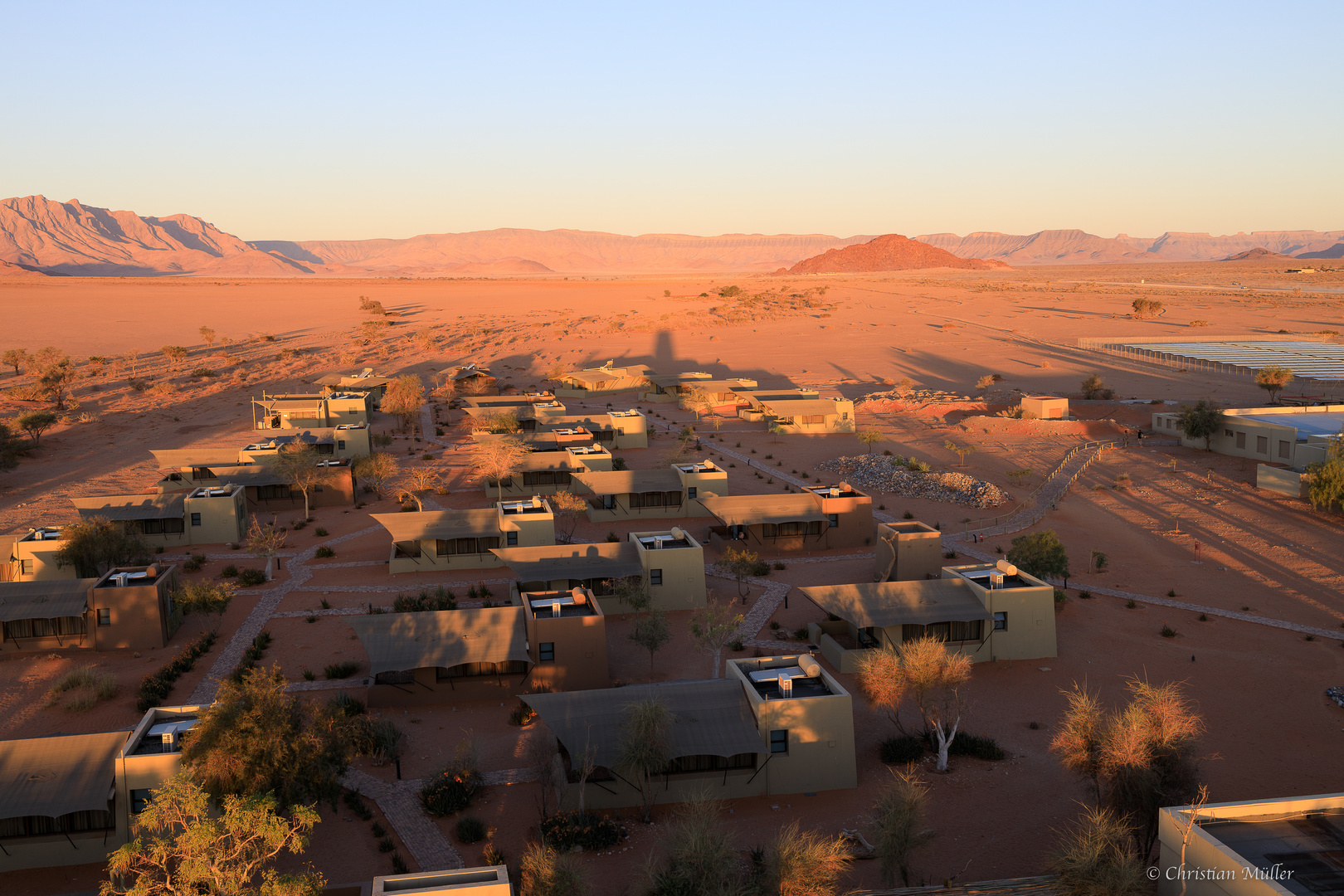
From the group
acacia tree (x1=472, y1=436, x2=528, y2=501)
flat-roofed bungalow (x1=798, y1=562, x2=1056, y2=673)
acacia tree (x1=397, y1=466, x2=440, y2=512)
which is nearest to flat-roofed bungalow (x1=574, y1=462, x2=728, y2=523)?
acacia tree (x1=472, y1=436, x2=528, y2=501)

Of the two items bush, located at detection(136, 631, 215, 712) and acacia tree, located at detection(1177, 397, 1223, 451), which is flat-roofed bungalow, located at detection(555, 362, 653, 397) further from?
bush, located at detection(136, 631, 215, 712)

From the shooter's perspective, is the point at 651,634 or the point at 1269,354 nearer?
the point at 651,634

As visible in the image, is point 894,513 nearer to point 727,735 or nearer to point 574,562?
point 574,562

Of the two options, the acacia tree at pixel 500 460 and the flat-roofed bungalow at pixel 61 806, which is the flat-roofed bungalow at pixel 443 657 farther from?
the acacia tree at pixel 500 460

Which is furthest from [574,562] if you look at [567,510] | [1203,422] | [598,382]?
[598,382]

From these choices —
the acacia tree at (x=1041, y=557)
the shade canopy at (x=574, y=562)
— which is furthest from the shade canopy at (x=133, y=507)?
the acacia tree at (x=1041, y=557)

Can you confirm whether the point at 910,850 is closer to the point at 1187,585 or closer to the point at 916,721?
the point at 916,721

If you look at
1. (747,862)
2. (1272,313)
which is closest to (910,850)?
(747,862)
